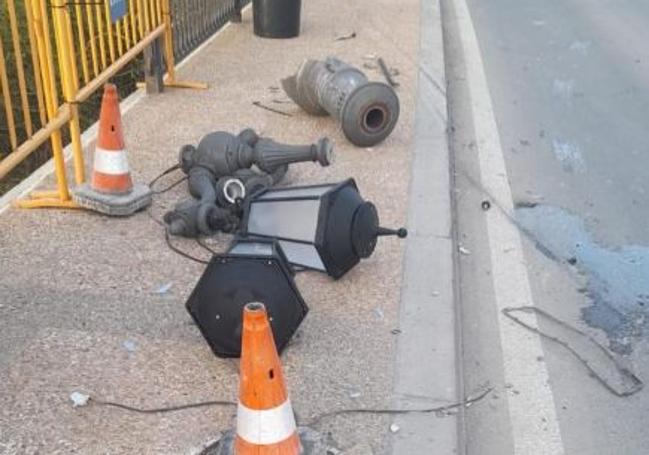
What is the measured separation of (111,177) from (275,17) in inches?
193

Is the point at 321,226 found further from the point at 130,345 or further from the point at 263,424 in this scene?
the point at 263,424

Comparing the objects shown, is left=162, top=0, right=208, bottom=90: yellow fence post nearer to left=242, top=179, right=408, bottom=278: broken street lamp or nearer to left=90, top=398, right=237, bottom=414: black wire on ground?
left=242, top=179, right=408, bottom=278: broken street lamp

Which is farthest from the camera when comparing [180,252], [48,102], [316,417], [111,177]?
[111,177]

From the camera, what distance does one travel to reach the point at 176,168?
17.3ft

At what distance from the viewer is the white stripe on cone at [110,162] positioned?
455cm

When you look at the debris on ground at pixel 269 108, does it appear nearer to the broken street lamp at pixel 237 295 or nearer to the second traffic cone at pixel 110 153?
the second traffic cone at pixel 110 153

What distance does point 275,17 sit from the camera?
9031 millimetres

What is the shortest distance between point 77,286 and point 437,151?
291cm

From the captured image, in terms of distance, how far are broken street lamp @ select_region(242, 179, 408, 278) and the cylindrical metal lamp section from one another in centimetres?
173

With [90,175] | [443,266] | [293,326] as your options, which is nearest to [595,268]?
[443,266]

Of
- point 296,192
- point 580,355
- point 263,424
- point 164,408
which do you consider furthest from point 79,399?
point 580,355

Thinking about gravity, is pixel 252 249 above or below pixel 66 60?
below

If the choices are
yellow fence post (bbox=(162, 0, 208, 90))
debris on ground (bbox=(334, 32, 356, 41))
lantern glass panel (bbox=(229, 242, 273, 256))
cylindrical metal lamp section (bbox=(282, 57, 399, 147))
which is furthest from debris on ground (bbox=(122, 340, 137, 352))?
debris on ground (bbox=(334, 32, 356, 41))

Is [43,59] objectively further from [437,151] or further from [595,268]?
[595,268]
